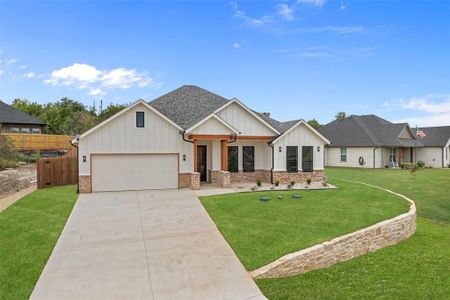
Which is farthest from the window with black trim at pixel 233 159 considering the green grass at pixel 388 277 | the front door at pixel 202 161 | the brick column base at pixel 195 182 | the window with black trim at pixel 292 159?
the green grass at pixel 388 277

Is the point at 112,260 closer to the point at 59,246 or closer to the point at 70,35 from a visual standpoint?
the point at 59,246

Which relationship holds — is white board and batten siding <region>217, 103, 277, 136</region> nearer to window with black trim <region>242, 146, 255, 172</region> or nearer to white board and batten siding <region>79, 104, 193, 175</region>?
window with black trim <region>242, 146, 255, 172</region>

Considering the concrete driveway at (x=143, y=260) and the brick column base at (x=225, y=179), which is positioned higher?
the brick column base at (x=225, y=179)

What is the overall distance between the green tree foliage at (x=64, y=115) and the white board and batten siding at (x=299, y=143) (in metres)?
30.4

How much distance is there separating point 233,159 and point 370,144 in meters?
19.7

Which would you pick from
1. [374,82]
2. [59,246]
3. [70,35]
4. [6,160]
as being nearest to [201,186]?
[59,246]

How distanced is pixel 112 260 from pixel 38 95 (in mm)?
55013

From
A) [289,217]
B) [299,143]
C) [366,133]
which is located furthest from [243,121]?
[366,133]

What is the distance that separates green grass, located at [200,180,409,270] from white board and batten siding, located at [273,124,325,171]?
3663 millimetres

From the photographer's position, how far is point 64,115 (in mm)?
53844

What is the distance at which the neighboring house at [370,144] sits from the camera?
111 ft

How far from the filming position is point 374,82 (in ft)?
90.9

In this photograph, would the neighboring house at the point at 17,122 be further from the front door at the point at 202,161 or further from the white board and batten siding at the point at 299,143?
the white board and batten siding at the point at 299,143

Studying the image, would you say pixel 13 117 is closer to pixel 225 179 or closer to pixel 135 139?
pixel 135 139
